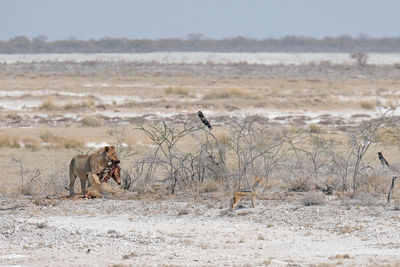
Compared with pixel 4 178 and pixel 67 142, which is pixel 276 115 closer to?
pixel 67 142

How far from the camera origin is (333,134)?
29469 millimetres

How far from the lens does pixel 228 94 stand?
43.9 metres

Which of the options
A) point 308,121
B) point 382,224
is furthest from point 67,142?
point 382,224

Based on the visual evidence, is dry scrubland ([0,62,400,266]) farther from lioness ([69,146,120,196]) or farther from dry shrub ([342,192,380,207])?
lioness ([69,146,120,196])

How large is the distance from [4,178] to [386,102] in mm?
26857

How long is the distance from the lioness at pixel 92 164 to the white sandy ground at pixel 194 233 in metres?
0.45

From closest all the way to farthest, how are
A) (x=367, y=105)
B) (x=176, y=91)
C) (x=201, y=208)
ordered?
(x=201, y=208), (x=367, y=105), (x=176, y=91)

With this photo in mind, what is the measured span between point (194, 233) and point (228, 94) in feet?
107

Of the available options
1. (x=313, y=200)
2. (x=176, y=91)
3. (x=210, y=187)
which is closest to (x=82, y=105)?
(x=176, y=91)

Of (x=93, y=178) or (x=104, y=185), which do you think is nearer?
(x=93, y=178)

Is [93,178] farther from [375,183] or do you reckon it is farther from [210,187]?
[375,183]

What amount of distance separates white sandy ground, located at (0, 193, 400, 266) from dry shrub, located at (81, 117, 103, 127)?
17.5 metres

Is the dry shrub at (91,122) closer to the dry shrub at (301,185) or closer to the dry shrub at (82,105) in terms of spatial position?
the dry shrub at (82,105)

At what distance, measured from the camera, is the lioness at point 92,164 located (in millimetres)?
13719
